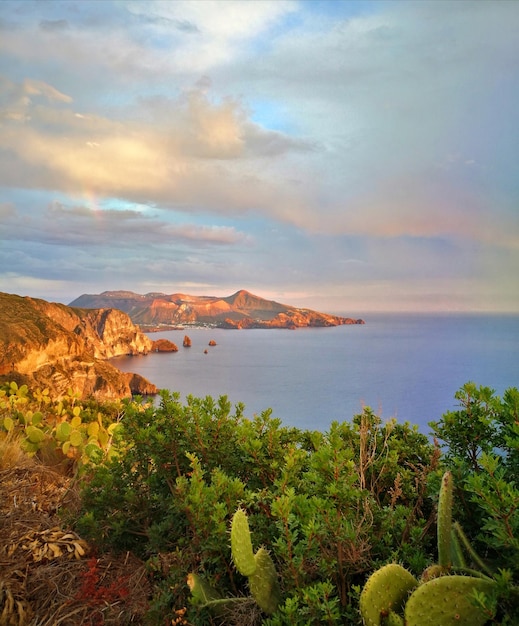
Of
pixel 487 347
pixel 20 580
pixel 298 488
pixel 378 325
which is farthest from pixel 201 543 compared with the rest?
pixel 378 325

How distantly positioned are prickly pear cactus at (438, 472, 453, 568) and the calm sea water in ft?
62.5

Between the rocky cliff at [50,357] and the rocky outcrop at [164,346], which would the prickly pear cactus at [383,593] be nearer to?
the rocky cliff at [50,357]

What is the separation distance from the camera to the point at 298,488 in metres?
3.11

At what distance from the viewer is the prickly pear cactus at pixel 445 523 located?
2.24m

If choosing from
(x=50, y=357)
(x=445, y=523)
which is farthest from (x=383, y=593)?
(x=50, y=357)

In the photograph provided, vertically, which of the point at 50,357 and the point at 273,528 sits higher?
the point at 273,528

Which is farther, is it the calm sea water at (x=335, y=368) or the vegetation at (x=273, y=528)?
the calm sea water at (x=335, y=368)

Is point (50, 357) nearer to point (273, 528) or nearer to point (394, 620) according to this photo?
point (273, 528)

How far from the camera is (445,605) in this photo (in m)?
1.99

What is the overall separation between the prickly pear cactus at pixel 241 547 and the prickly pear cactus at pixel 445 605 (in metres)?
0.74

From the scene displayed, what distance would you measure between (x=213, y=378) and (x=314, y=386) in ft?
53.5

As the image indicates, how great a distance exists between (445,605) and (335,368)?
78567 millimetres

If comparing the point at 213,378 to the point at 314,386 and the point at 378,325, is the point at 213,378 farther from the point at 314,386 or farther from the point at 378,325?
the point at 378,325

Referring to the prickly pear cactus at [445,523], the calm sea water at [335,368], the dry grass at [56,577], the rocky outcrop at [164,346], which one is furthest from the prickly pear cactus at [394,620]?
the rocky outcrop at [164,346]
